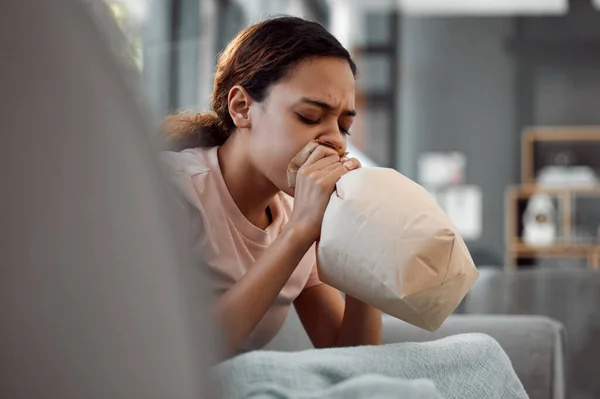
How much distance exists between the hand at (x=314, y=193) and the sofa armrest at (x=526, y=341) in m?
0.40

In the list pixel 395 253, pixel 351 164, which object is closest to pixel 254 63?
pixel 351 164

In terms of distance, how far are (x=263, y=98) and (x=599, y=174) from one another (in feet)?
22.3

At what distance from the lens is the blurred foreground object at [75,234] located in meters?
0.36

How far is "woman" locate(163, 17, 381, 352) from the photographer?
3.33 ft

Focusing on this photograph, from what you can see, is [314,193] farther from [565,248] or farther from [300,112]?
[565,248]

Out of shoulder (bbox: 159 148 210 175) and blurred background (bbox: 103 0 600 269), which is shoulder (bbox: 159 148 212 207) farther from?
blurred background (bbox: 103 0 600 269)

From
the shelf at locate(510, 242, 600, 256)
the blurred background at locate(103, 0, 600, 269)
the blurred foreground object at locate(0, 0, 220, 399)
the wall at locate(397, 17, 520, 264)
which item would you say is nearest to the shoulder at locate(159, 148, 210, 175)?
the blurred foreground object at locate(0, 0, 220, 399)

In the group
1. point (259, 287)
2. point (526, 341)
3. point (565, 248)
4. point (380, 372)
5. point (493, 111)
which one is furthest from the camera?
point (493, 111)

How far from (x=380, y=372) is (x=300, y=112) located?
47 cm

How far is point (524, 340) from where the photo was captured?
1224mm

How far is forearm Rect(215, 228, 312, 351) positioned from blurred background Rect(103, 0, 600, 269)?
6.08m

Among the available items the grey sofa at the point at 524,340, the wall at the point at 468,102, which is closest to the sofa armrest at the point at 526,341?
the grey sofa at the point at 524,340

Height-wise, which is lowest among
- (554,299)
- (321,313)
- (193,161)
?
(554,299)

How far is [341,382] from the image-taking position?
Answer: 1.81 ft
